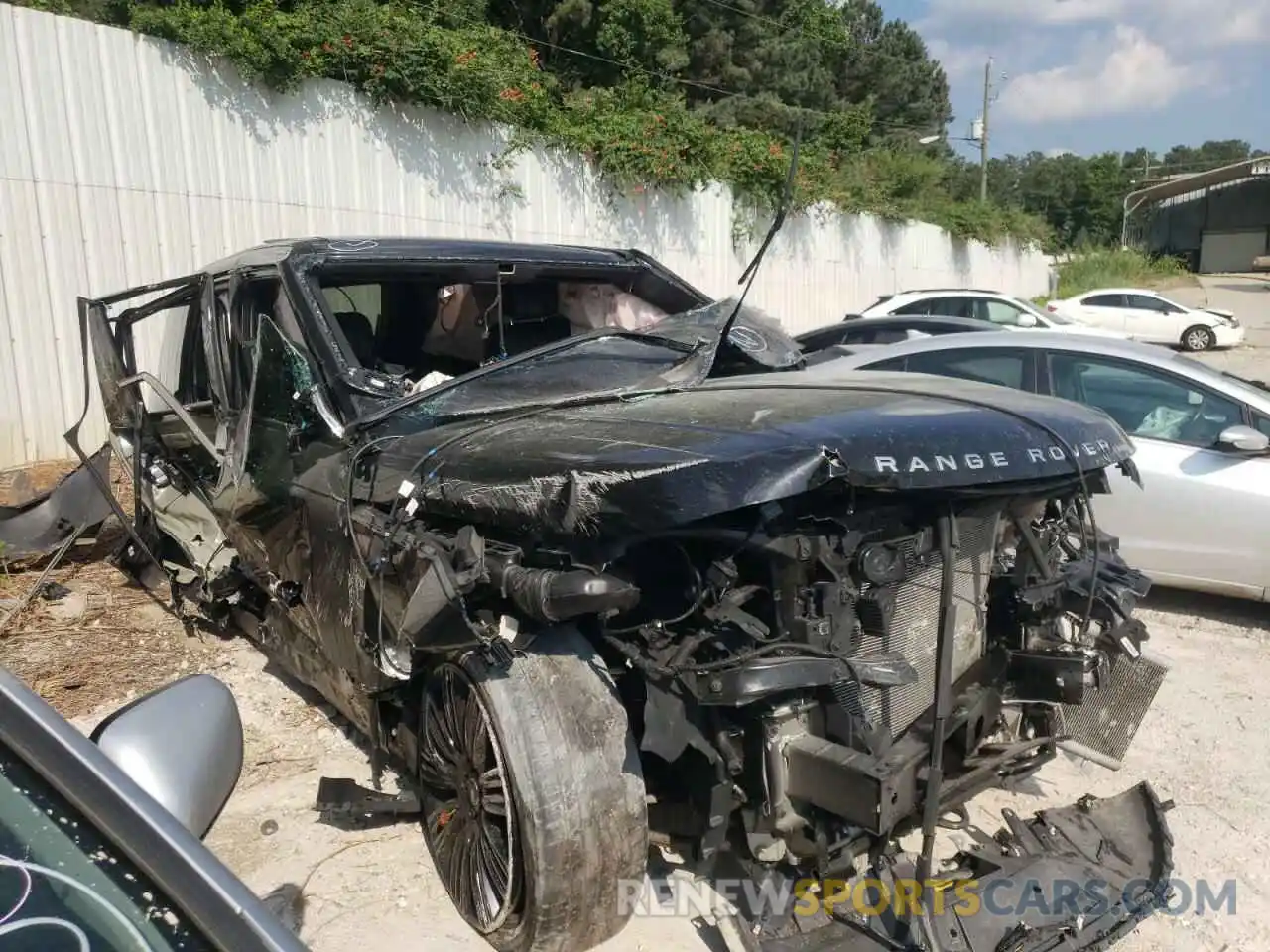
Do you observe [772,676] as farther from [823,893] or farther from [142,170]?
[142,170]

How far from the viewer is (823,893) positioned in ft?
8.64

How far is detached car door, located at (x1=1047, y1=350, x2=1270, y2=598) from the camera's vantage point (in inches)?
198

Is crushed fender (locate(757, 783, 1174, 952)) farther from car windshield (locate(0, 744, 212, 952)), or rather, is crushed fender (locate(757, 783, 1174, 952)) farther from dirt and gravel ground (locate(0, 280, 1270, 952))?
car windshield (locate(0, 744, 212, 952))

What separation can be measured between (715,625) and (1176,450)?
3.82 m

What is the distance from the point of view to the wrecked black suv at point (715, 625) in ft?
7.88

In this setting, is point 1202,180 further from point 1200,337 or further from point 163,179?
point 163,179

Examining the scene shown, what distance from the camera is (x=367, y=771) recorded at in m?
3.84

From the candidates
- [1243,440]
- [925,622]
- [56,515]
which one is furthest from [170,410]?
[1243,440]

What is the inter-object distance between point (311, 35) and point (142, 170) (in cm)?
249

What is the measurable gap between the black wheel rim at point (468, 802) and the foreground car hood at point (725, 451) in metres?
0.57

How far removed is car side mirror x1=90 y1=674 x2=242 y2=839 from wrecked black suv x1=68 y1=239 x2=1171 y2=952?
87 centimetres

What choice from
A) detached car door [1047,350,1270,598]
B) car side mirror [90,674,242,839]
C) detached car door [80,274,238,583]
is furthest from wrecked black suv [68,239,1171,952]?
detached car door [1047,350,1270,598]

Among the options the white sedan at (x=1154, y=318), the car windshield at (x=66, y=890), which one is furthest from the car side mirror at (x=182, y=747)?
the white sedan at (x=1154, y=318)

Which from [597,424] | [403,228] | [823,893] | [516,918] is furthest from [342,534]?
[403,228]
